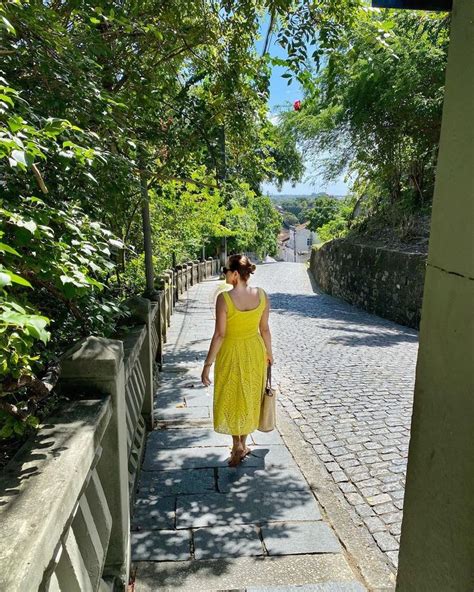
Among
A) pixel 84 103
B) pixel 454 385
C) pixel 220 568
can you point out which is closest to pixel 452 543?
pixel 454 385

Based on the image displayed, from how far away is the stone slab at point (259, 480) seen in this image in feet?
12.1

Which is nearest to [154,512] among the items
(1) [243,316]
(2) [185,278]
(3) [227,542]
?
(3) [227,542]

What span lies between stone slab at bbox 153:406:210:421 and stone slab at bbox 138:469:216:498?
1.27 m

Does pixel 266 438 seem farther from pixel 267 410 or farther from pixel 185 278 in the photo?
pixel 185 278

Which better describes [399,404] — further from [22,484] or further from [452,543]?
[22,484]

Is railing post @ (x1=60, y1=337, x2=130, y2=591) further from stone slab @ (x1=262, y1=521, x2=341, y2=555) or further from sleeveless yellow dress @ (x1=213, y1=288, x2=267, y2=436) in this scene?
sleeveless yellow dress @ (x1=213, y1=288, x2=267, y2=436)

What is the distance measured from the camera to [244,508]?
3404mm

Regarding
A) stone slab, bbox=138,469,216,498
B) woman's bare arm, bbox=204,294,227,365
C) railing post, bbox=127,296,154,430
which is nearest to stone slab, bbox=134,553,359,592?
stone slab, bbox=138,469,216,498

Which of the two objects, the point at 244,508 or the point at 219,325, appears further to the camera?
the point at 219,325

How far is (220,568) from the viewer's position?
109 inches

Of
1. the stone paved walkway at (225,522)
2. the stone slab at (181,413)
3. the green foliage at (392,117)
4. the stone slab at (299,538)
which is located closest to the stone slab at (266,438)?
the stone paved walkway at (225,522)

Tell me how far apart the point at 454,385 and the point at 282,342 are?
8099 mm

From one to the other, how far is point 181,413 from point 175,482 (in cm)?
161

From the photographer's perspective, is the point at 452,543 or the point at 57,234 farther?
the point at 57,234
